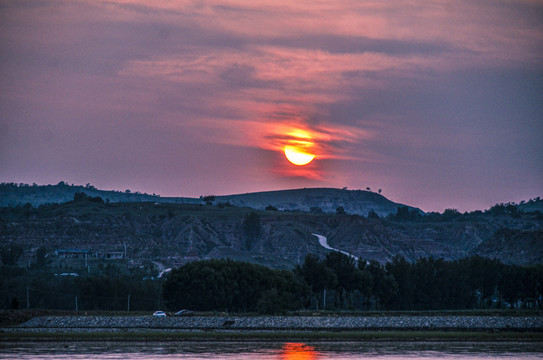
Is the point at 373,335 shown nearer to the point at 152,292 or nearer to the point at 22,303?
the point at 152,292

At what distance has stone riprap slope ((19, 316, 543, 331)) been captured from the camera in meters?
87.6

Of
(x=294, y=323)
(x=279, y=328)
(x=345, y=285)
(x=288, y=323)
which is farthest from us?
(x=345, y=285)

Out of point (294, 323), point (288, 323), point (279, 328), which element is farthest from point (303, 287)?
point (279, 328)

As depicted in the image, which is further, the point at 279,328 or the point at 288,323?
the point at 288,323

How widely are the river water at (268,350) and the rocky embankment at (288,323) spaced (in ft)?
43.9

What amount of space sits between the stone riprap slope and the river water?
533 inches

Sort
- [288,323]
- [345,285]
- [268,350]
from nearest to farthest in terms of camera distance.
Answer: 1. [268,350]
2. [288,323]
3. [345,285]

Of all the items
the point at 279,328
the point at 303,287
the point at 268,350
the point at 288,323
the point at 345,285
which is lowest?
the point at 268,350

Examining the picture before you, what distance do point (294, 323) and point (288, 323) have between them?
0.80 meters

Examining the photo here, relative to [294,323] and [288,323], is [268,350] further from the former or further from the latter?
[288,323]

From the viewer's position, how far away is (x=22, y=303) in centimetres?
12400

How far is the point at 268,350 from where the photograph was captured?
6725cm

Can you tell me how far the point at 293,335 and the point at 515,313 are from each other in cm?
3281

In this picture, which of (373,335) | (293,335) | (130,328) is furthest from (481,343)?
(130,328)
